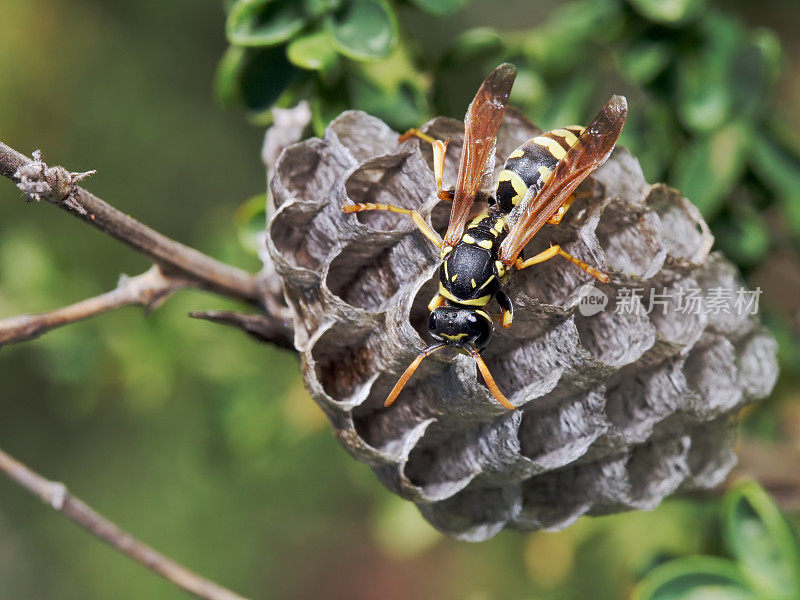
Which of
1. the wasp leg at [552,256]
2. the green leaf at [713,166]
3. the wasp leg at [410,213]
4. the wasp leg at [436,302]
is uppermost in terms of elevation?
the green leaf at [713,166]

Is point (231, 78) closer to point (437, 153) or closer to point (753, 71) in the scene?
point (437, 153)

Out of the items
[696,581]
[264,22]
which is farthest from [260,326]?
[696,581]

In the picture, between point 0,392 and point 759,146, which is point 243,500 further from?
point 759,146

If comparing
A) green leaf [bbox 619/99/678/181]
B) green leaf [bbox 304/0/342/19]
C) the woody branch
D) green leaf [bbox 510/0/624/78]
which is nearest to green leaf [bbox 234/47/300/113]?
green leaf [bbox 304/0/342/19]

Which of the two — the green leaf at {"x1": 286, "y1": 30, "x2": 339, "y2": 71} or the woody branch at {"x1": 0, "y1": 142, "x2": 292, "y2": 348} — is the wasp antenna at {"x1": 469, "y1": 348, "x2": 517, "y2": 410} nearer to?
the woody branch at {"x1": 0, "y1": 142, "x2": 292, "y2": 348}

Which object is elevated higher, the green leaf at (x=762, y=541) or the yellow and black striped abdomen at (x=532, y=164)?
the yellow and black striped abdomen at (x=532, y=164)

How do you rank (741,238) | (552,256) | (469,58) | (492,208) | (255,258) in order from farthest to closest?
1. (255,258)
2. (741,238)
3. (469,58)
4. (492,208)
5. (552,256)

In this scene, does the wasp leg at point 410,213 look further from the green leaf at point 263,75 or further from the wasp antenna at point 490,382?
the green leaf at point 263,75

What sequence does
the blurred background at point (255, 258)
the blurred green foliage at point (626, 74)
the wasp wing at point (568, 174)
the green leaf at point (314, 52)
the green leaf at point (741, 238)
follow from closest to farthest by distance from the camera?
1. the wasp wing at point (568, 174)
2. the green leaf at point (314, 52)
3. the blurred green foliage at point (626, 74)
4. the blurred background at point (255, 258)
5. the green leaf at point (741, 238)

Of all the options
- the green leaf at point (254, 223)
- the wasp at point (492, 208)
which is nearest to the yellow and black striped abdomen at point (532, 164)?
the wasp at point (492, 208)
